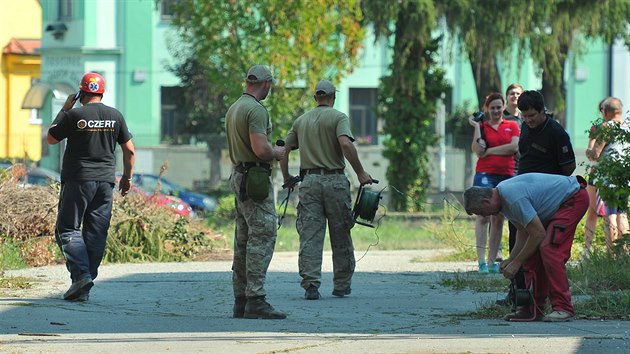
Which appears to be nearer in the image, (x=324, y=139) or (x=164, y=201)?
(x=324, y=139)

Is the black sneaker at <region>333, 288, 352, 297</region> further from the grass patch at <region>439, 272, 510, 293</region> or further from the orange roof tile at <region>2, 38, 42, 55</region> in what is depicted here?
the orange roof tile at <region>2, 38, 42, 55</region>

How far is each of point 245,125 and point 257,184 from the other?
459 millimetres

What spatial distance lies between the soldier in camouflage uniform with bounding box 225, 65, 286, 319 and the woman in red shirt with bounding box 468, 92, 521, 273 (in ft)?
12.6

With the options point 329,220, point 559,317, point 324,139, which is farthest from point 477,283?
point 559,317

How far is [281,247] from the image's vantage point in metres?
19.8

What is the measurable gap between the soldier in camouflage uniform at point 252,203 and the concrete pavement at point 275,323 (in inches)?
9.8

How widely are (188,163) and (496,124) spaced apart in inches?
1209

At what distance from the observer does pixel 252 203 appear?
33.8 feet

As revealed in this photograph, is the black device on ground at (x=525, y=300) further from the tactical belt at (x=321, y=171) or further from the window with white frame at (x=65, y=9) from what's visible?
the window with white frame at (x=65, y=9)

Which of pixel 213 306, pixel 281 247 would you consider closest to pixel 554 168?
pixel 213 306

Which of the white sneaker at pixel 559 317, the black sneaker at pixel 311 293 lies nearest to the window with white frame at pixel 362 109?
the black sneaker at pixel 311 293

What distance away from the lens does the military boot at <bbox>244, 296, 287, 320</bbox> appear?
401 inches

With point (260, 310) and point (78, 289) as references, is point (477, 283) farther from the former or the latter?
point (78, 289)

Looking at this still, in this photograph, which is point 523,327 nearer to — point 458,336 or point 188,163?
point 458,336
